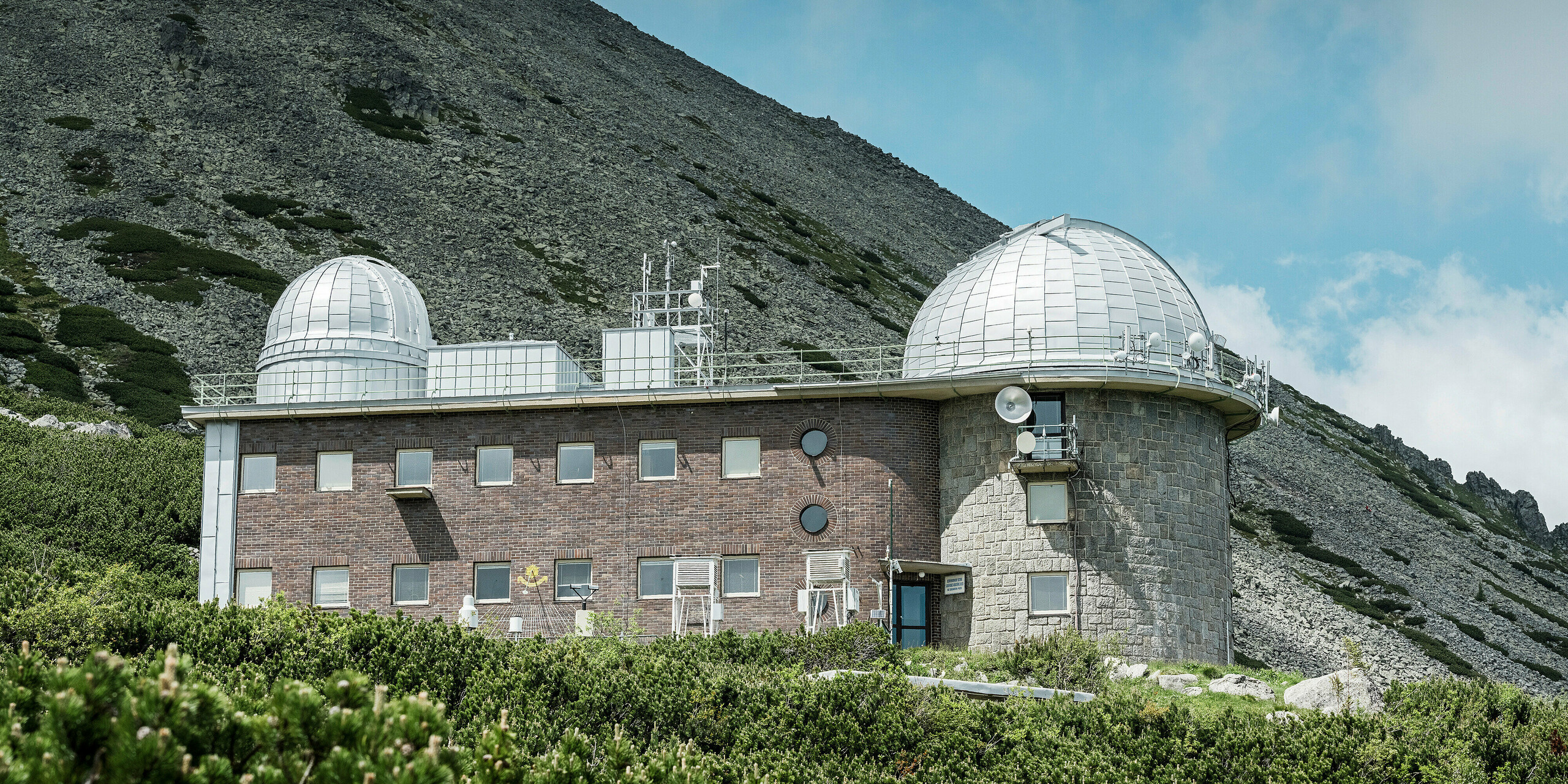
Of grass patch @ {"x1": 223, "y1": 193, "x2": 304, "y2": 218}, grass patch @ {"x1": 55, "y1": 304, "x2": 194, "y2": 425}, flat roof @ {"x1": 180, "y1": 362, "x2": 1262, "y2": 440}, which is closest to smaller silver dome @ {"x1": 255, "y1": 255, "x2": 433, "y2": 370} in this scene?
flat roof @ {"x1": 180, "y1": 362, "x2": 1262, "y2": 440}

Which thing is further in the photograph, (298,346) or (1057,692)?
(298,346)

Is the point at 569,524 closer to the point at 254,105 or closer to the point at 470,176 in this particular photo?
the point at 470,176

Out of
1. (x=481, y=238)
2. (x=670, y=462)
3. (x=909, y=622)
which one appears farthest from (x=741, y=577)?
(x=481, y=238)

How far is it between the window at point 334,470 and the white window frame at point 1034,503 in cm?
1635

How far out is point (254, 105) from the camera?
110312 millimetres

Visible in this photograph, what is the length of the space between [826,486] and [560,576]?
6.74 m

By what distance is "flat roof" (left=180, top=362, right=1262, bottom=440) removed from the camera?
32188 millimetres

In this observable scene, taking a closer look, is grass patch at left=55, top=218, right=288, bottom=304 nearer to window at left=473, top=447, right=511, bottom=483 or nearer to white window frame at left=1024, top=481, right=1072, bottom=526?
window at left=473, top=447, right=511, bottom=483

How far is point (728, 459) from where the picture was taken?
110ft

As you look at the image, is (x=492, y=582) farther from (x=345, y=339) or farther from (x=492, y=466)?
(x=345, y=339)

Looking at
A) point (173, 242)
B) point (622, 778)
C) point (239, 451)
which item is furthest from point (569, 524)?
point (173, 242)

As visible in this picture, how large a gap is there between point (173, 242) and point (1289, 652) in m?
66.7

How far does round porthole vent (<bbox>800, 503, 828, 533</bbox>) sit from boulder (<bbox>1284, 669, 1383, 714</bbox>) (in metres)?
10.9

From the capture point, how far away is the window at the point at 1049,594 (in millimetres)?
31672
